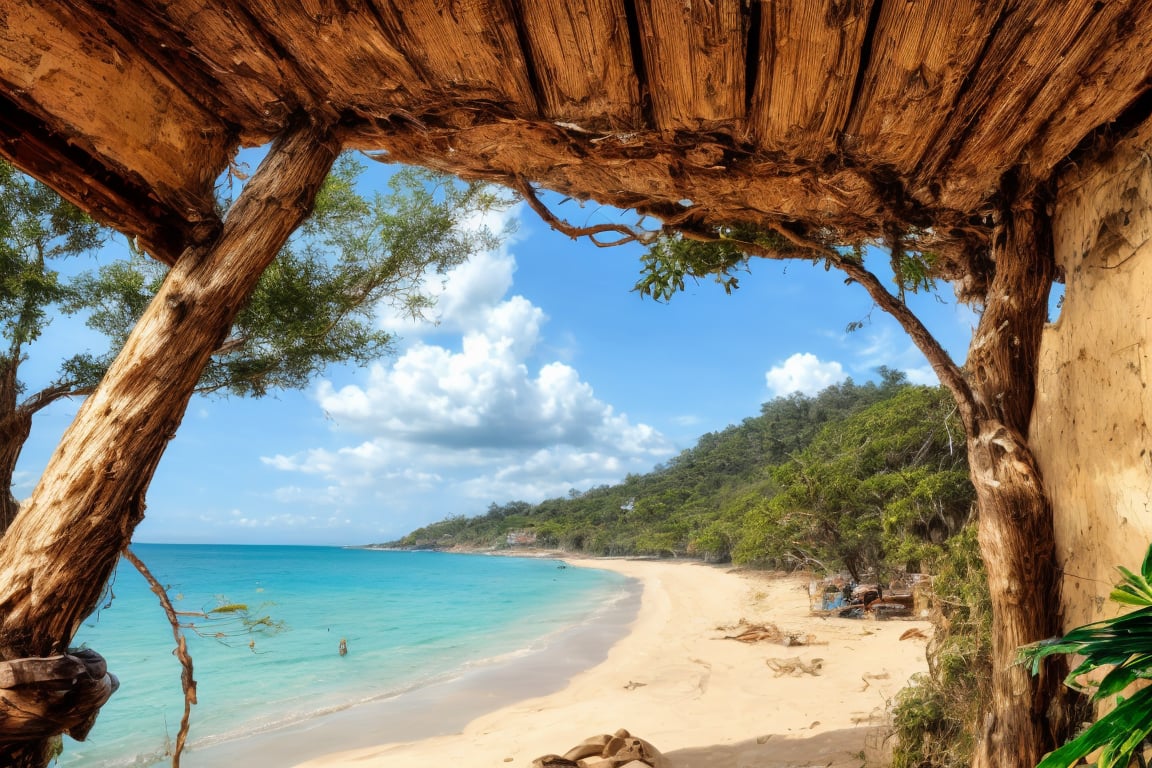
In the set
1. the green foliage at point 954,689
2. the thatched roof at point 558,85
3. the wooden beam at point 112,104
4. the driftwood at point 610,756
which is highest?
the thatched roof at point 558,85

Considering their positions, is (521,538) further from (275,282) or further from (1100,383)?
(1100,383)

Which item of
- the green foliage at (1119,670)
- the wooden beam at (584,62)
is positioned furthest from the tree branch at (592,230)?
the green foliage at (1119,670)

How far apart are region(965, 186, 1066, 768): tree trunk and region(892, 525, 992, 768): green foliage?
547mm

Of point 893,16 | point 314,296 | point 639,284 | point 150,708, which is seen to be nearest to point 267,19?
point 893,16

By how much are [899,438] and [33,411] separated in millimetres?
16940

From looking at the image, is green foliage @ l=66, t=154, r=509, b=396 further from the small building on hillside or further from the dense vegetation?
the small building on hillside

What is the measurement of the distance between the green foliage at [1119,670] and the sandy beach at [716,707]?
2781 mm

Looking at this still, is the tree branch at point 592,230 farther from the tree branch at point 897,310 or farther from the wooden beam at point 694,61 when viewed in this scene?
the wooden beam at point 694,61

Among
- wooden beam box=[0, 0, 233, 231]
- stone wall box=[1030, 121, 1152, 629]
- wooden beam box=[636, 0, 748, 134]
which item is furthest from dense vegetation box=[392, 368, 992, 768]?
wooden beam box=[0, 0, 233, 231]

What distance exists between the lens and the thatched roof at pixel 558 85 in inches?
66.7

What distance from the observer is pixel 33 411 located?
6.02 metres

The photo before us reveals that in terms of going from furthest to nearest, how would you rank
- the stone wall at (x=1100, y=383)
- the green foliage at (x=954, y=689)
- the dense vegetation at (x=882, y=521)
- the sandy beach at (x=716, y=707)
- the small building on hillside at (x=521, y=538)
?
the small building on hillside at (x=521, y=538) → the sandy beach at (x=716, y=707) → the dense vegetation at (x=882, y=521) → the green foliage at (x=954, y=689) → the stone wall at (x=1100, y=383)

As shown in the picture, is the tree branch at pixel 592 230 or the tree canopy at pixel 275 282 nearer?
the tree branch at pixel 592 230

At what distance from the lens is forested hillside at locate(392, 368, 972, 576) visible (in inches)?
479
